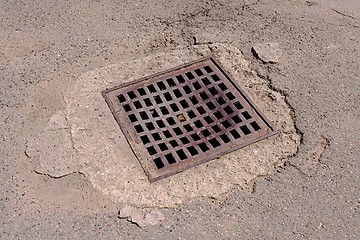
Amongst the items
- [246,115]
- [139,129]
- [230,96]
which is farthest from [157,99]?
[246,115]

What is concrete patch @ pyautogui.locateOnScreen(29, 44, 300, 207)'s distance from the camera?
9.28ft

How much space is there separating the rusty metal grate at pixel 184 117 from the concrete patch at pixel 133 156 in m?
0.05

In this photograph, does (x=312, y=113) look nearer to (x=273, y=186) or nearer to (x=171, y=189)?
(x=273, y=186)

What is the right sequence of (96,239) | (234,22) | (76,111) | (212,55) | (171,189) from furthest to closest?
(234,22), (212,55), (76,111), (171,189), (96,239)

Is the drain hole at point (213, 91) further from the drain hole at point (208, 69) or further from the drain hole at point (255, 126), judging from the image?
the drain hole at point (255, 126)

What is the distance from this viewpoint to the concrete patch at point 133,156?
283 centimetres

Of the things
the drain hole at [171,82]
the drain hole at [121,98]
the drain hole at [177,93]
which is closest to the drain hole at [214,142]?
the drain hole at [177,93]

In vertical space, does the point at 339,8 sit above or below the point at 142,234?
above

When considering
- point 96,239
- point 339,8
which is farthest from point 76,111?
point 339,8

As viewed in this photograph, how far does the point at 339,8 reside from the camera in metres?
3.94

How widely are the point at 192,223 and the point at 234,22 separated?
1764mm

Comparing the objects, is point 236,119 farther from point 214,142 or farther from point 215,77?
point 215,77

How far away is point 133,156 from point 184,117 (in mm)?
444

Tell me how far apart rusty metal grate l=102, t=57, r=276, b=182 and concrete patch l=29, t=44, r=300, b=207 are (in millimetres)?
54
